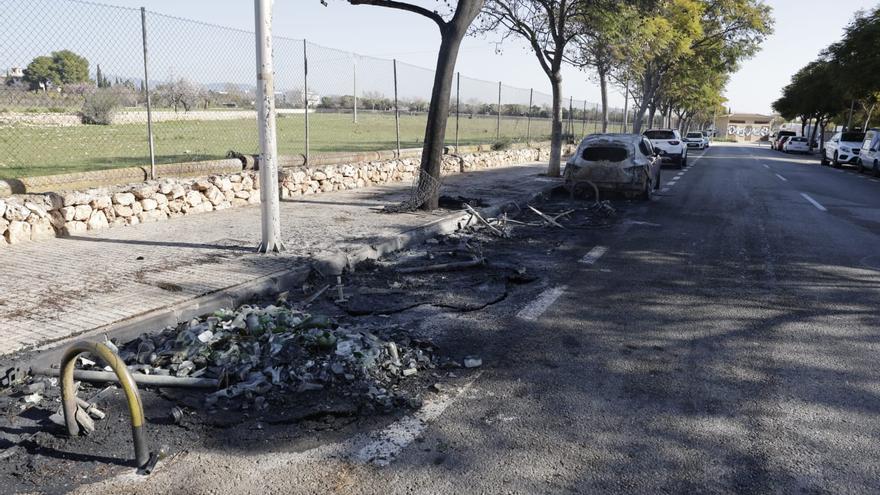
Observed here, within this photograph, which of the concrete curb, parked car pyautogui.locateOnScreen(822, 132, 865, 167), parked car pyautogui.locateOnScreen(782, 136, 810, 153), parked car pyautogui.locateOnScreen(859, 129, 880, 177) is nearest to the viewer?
the concrete curb

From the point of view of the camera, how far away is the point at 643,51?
82.3ft

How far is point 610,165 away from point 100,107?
9561 mm

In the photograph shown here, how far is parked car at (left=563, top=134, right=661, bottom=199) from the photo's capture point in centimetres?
1359

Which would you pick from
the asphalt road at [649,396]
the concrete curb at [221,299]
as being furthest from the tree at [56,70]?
the asphalt road at [649,396]

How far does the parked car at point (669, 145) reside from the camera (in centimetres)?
2788

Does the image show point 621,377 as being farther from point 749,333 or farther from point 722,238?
point 722,238

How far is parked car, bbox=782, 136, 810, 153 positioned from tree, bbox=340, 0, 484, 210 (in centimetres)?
4936

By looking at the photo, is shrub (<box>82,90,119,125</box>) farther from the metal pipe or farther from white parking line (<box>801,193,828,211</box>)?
white parking line (<box>801,193,828,211</box>)

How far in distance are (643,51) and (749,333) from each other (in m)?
22.0

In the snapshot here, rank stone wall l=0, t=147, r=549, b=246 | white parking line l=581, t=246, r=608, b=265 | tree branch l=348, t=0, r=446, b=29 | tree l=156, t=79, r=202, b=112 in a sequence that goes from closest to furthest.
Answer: stone wall l=0, t=147, r=549, b=246 → white parking line l=581, t=246, r=608, b=265 → tree l=156, t=79, r=202, b=112 → tree branch l=348, t=0, r=446, b=29

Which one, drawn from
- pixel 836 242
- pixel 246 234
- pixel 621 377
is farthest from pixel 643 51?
pixel 621 377

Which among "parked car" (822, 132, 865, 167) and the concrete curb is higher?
"parked car" (822, 132, 865, 167)

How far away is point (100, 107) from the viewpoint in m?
9.80

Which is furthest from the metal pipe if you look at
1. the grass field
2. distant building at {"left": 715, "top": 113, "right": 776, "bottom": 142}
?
distant building at {"left": 715, "top": 113, "right": 776, "bottom": 142}
